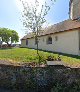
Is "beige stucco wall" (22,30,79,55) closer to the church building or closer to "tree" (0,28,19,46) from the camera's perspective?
the church building

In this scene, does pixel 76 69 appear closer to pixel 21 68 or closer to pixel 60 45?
pixel 21 68

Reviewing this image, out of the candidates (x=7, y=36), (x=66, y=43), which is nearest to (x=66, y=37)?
Answer: (x=66, y=43)

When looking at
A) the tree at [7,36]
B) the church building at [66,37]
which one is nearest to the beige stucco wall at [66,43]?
the church building at [66,37]

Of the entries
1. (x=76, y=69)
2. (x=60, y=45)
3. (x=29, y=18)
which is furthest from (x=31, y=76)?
(x=60, y=45)

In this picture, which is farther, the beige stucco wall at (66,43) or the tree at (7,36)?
the tree at (7,36)

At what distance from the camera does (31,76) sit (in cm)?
1143

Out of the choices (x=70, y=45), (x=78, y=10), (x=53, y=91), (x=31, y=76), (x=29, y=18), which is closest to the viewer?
(x=53, y=91)

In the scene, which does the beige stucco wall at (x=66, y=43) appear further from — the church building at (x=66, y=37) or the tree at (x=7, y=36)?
the tree at (x=7, y=36)

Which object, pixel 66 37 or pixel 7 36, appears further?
pixel 7 36

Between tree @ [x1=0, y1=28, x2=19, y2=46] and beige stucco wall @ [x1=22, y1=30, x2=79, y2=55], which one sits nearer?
beige stucco wall @ [x1=22, y1=30, x2=79, y2=55]

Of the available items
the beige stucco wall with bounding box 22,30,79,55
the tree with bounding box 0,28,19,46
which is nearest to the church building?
the beige stucco wall with bounding box 22,30,79,55

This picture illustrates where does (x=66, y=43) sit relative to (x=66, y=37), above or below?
below

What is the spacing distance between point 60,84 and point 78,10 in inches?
1098

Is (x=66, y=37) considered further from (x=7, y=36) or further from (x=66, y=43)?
(x=7, y=36)
